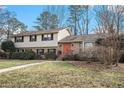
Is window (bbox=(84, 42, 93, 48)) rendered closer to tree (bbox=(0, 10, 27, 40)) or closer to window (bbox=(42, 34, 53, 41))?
window (bbox=(42, 34, 53, 41))

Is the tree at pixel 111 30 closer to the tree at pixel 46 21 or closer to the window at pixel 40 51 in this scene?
the tree at pixel 46 21

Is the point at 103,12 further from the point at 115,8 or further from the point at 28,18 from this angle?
the point at 28,18

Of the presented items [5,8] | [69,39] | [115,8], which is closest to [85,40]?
[69,39]

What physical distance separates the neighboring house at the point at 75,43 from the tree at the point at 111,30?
8.15 metres

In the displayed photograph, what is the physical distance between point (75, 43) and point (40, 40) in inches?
178

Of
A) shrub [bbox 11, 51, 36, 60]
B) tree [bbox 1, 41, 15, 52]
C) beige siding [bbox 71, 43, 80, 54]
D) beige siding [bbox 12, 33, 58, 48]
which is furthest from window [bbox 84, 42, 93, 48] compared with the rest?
tree [bbox 1, 41, 15, 52]

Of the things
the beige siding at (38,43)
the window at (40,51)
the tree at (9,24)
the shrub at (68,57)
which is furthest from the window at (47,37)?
the shrub at (68,57)

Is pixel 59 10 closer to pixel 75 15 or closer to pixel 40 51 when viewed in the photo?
pixel 75 15

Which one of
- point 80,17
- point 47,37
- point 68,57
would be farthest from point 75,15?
point 47,37

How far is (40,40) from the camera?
102ft

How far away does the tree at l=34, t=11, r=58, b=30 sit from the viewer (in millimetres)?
26697

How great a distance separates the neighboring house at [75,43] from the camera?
2727 cm

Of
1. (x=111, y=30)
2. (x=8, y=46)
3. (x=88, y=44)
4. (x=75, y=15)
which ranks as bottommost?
(x=8, y=46)

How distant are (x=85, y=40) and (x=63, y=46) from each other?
294 centimetres
